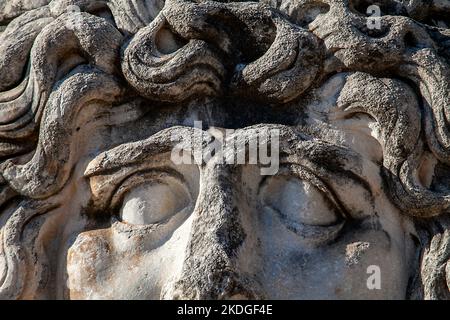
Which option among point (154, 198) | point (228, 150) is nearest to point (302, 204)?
point (228, 150)

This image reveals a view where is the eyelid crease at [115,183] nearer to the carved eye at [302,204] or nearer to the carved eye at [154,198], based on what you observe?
the carved eye at [154,198]

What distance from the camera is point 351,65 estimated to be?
2.24 m

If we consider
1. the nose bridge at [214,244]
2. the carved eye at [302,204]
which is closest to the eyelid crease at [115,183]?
the nose bridge at [214,244]

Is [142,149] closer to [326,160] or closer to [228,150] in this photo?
[228,150]

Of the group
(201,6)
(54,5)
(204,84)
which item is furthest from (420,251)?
(54,5)

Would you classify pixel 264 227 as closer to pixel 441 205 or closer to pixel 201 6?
pixel 441 205

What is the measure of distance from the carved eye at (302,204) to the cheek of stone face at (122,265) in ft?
0.75

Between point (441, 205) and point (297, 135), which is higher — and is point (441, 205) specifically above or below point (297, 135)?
below

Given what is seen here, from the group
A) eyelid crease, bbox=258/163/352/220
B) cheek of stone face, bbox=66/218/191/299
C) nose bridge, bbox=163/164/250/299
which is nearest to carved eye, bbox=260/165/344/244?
eyelid crease, bbox=258/163/352/220

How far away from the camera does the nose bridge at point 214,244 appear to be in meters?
1.96

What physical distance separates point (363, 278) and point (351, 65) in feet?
1.81
